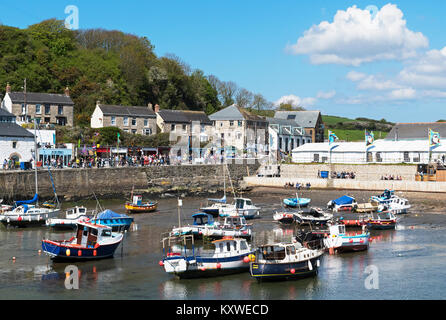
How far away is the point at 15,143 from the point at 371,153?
44849 millimetres

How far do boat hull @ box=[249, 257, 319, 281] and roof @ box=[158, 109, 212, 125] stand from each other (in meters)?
64.9

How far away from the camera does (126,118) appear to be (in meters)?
85.9

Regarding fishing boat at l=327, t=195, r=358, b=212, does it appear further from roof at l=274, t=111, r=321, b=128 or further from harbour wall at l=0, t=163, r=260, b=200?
roof at l=274, t=111, r=321, b=128

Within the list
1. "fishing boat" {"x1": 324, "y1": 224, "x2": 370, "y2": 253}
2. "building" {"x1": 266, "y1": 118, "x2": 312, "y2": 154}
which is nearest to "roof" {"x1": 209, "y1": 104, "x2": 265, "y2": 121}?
"building" {"x1": 266, "y1": 118, "x2": 312, "y2": 154}

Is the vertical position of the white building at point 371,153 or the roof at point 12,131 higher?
the roof at point 12,131

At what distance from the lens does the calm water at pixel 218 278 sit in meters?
24.7

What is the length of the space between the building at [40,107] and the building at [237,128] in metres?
25.8

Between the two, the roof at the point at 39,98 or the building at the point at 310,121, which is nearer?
the roof at the point at 39,98

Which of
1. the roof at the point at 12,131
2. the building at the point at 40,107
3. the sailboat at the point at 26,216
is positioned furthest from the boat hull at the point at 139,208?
the building at the point at 40,107

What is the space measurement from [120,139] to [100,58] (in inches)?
1079

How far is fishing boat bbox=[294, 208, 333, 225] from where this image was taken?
42125mm

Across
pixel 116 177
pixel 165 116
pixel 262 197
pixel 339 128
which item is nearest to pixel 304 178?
pixel 262 197

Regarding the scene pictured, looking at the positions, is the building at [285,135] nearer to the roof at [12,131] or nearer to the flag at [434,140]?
the flag at [434,140]

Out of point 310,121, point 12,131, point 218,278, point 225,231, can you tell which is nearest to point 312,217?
point 225,231
